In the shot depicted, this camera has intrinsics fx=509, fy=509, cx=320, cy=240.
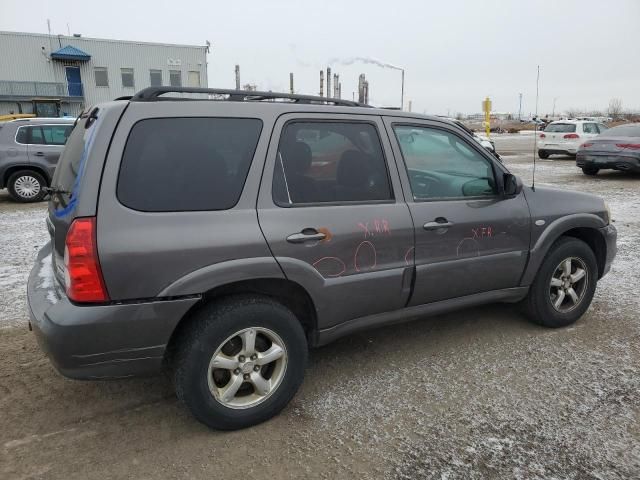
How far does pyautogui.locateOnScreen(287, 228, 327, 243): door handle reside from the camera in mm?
2729

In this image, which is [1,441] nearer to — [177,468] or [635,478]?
[177,468]

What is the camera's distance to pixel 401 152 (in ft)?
10.7

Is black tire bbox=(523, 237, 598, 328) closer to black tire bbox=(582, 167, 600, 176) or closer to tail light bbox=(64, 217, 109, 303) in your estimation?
tail light bbox=(64, 217, 109, 303)

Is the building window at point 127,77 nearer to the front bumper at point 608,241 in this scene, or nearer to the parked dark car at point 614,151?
the parked dark car at point 614,151

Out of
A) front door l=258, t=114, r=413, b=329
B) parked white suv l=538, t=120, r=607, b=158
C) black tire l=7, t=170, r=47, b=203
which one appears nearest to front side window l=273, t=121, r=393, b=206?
front door l=258, t=114, r=413, b=329

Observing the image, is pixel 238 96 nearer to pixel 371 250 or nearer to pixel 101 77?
pixel 371 250

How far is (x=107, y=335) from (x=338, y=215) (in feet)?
4.44

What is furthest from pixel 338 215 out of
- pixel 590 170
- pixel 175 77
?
pixel 175 77

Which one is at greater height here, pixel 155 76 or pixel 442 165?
pixel 155 76

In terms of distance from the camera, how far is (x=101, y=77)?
121 feet

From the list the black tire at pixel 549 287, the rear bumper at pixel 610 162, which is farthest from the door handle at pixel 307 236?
the rear bumper at pixel 610 162

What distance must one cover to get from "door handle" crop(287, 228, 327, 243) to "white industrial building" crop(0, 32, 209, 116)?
3547 centimetres

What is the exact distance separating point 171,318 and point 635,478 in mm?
2337

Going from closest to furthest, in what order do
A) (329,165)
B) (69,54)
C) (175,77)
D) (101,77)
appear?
(329,165) → (69,54) → (101,77) → (175,77)
